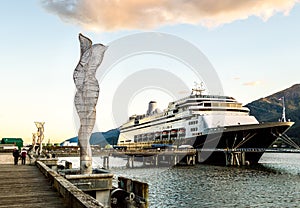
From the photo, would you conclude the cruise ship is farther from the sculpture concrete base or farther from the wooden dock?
the wooden dock

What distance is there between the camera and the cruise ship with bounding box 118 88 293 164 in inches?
2089

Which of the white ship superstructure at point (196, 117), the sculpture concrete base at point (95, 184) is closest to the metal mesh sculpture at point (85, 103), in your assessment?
the sculpture concrete base at point (95, 184)

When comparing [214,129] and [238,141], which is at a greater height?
[214,129]

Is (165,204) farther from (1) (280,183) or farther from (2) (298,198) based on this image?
(1) (280,183)

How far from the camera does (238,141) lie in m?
55.2

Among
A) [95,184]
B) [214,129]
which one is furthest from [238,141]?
[95,184]

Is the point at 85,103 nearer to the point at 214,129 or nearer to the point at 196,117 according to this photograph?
the point at 214,129

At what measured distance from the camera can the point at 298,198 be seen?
22.3 meters

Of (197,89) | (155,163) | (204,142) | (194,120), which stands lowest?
(155,163)

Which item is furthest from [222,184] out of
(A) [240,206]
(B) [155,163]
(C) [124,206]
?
(B) [155,163]

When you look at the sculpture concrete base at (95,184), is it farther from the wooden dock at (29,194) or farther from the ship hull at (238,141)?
the ship hull at (238,141)

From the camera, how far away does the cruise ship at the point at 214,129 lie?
5305 cm

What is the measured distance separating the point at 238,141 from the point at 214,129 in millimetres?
4635

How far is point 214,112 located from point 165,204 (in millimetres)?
46458
